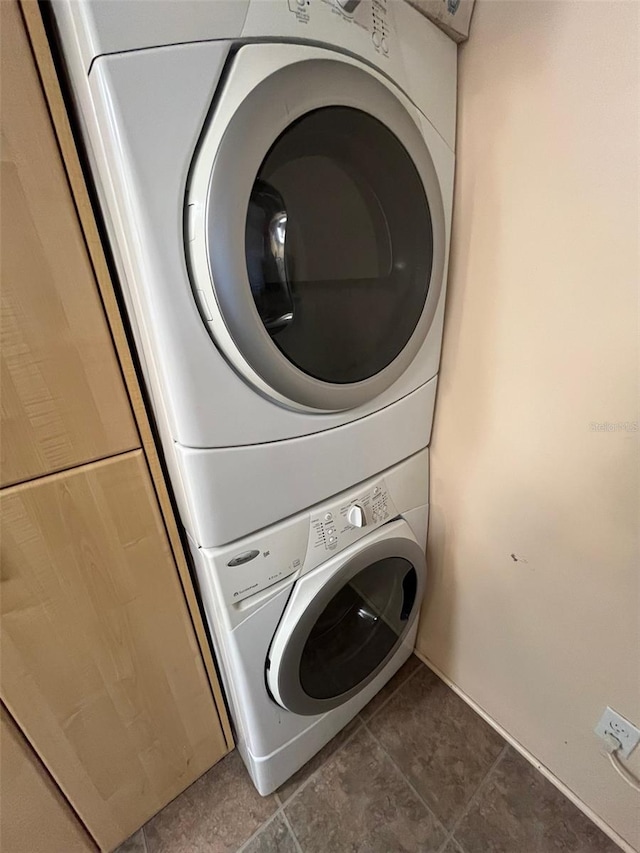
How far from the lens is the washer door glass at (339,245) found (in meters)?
0.54

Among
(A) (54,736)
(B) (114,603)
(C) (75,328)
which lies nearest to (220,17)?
(C) (75,328)

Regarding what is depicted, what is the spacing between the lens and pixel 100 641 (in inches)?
29.2

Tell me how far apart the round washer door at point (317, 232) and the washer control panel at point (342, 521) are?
0.23 meters

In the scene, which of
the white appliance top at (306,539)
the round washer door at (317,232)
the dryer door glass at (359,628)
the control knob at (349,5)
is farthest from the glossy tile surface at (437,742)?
the control knob at (349,5)

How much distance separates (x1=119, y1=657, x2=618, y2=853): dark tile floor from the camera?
950mm

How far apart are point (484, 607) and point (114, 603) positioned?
2.91ft

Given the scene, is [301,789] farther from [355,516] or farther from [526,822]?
[355,516]

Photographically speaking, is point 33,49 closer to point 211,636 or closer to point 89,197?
point 89,197

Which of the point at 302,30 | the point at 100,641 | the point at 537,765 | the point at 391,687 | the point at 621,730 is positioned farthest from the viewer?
the point at 391,687

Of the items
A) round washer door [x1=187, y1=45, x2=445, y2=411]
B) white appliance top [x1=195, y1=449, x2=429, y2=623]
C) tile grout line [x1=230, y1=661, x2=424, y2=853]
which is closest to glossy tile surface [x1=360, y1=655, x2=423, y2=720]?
tile grout line [x1=230, y1=661, x2=424, y2=853]

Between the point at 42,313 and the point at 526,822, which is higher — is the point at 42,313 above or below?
above

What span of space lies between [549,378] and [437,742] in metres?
1.07

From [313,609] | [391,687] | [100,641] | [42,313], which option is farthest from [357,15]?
[391,687]

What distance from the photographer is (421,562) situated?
1.01 meters
